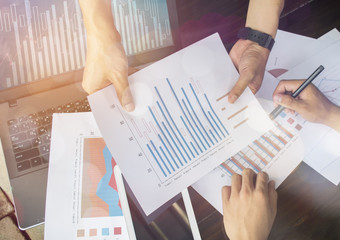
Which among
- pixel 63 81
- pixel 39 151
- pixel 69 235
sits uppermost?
pixel 63 81

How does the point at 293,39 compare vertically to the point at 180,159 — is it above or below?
above

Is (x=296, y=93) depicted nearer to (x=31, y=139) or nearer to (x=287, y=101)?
(x=287, y=101)

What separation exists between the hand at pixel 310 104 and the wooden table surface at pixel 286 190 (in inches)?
5.1

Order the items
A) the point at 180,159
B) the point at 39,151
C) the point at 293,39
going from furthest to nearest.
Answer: the point at 293,39 → the point at 39,151 → the point at 180,159

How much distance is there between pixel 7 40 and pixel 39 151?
298 mm

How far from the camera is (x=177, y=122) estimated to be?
616 millimetres


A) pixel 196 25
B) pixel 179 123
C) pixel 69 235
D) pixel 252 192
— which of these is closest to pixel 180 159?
pixel 179 123

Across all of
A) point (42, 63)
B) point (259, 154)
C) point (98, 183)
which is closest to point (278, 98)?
point (259, 154)

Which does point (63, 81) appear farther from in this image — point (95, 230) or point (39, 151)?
point (95, 230)

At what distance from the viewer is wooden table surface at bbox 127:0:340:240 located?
625 millimetres

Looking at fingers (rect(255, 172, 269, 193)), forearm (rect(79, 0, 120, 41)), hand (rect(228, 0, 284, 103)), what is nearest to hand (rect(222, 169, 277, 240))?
fingers (rect(255, 172, 269, 193))

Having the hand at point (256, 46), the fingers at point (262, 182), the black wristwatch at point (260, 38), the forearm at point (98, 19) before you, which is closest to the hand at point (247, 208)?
the fingers at point (262, 182)

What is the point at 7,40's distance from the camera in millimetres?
756
